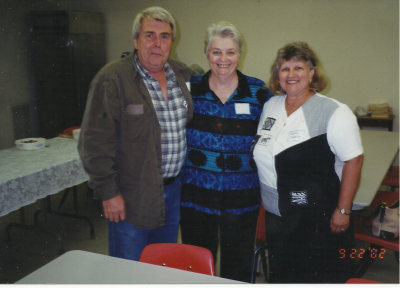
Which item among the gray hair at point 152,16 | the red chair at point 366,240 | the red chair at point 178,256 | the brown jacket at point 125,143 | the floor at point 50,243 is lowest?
the floor at point 50,243

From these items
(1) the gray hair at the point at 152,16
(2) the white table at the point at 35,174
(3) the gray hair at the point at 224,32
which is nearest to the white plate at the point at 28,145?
(2) the white table at the point at 35,174

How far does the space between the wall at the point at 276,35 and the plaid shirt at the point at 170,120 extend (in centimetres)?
353

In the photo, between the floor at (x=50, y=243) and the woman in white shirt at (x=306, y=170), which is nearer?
the woman in white shirt at (x=306, y=170)

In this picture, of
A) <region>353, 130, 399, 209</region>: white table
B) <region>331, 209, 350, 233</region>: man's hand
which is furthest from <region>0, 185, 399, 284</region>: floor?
<region>331, 209, 350, 233</region>: man's hand

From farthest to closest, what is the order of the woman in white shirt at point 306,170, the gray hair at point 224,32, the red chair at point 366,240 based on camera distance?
the red chair at point 366,240, the gray hair at point 224,32, the woman in white shirt at point 306,170

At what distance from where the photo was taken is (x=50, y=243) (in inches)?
112

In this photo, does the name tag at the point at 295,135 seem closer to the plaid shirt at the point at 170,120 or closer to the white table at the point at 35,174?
the plaid shirt at the point at 170,120

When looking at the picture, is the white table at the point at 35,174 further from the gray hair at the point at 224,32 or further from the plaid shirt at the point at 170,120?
the gray hair at the point at 224,32

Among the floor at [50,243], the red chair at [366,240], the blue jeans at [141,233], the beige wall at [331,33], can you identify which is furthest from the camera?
the beige wall at [331,33]

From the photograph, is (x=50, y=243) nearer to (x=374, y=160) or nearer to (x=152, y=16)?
(x=152, y=16)

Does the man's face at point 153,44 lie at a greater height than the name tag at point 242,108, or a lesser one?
greater

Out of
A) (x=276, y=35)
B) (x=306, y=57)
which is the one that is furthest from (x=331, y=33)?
(x=306, y=57)

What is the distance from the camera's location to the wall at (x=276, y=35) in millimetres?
4414

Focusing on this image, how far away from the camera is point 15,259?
254 centimetres
